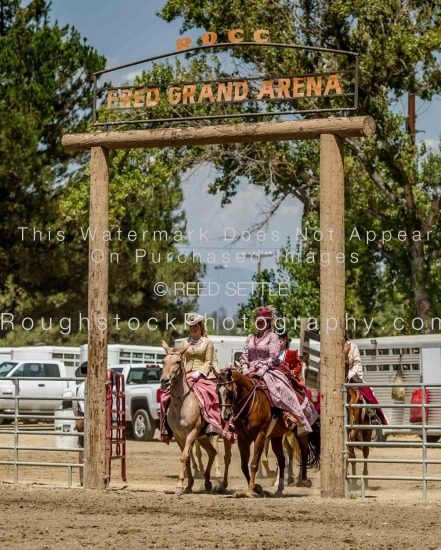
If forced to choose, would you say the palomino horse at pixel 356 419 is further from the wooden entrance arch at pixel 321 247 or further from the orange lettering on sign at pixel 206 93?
the orange lettering on sign at pixel 206 93

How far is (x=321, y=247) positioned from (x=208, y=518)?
3.58 m

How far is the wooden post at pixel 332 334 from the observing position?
13133 millimetres

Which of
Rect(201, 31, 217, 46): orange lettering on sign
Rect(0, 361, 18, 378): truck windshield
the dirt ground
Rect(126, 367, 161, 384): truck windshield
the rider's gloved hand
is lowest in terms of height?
the dirt ground

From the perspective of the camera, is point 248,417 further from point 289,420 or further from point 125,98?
point 125,98

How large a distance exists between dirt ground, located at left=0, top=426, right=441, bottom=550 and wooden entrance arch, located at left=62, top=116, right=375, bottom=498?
512 millimetres

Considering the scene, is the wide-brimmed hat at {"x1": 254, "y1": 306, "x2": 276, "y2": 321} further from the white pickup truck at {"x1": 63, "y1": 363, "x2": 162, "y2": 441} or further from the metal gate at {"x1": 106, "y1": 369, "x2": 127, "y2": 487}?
the white pickup truck at {"x1": 63, "y1": 363, "x2": 162, "y2": 441}

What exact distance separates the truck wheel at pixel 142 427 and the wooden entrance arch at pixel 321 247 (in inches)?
467

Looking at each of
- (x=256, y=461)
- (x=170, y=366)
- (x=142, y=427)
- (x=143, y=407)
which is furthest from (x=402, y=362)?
(x=170, y=366)

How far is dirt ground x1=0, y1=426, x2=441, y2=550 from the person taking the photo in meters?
9.45

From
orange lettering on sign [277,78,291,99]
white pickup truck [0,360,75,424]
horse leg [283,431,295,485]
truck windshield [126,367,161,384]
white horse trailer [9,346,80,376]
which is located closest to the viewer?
orange lettering on sign [277,78,291,99]

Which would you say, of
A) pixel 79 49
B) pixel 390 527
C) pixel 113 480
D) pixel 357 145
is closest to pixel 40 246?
pixel 79 49

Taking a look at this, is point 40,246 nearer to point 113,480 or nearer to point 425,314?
point 425,314

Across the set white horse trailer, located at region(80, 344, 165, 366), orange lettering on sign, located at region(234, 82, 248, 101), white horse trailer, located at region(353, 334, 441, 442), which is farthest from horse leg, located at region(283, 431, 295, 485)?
white horse trailer, located at region(80, 344, 165, 366)

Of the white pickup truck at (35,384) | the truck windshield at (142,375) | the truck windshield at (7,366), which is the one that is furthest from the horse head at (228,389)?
the truck windshield at (7,366)
